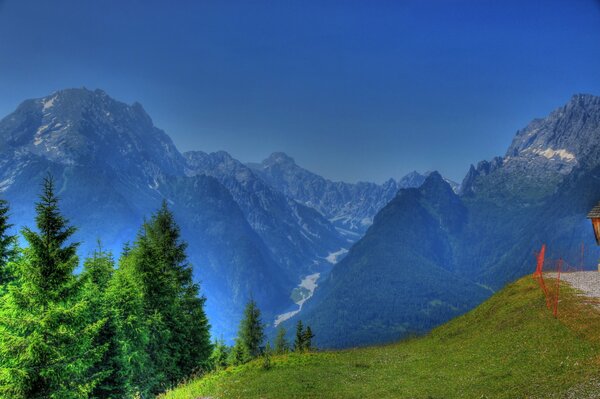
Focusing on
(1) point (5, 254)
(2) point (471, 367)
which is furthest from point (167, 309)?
(2) point (471, 367)

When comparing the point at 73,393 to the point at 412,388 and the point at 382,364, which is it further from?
the point at 382,364

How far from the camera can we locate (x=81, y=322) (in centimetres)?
2748

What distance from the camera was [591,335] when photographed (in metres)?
27.2

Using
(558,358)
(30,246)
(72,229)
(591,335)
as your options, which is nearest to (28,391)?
(30,246)

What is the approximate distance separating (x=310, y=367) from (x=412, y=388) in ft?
35.4

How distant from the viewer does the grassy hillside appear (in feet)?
76.9

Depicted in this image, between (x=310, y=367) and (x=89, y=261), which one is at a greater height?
(x=89, y=261)

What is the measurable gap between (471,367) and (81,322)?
2627 centimetres

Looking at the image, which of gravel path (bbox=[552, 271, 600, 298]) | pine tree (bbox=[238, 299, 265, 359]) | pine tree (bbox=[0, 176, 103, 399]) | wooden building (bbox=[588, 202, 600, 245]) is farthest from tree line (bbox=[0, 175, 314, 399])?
wooden building (bbox=[588, 202, 600, 245])

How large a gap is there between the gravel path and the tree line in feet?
96.2

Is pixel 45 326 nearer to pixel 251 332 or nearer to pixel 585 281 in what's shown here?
pixel 585 281

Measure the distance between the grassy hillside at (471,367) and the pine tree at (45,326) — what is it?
6954mm

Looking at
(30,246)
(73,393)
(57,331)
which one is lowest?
(73,393)

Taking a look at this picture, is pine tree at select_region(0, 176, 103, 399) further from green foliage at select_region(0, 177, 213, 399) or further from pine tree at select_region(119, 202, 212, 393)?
pine tree at select_region(119, 202, 212, 393)
